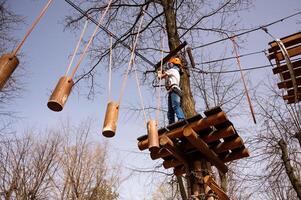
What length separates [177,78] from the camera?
17.4 feet

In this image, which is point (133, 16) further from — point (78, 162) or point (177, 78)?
point (78, 162)

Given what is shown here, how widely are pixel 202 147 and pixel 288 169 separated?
28.4 ft

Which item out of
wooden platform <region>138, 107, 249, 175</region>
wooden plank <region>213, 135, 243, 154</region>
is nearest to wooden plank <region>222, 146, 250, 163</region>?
wooden platform <region>138, 107, 249, 175</region>

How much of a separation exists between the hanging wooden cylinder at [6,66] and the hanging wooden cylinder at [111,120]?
3.11ft

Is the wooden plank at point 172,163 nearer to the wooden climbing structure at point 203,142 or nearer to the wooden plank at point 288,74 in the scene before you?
the wooden climbing structure at point 203,142

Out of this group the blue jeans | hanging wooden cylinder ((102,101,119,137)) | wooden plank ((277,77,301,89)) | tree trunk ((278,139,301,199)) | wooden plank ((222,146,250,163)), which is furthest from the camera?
tree trunk ((278,139,301,199))

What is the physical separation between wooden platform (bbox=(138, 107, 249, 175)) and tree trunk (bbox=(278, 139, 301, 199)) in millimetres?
7534

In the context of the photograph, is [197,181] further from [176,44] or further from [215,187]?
[176,44]

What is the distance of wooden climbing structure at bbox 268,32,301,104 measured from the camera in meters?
4.93

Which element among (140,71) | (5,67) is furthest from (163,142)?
(140,71)

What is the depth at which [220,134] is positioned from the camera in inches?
162

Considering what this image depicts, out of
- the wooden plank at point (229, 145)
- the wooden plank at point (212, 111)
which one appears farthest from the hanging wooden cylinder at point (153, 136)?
the wooden plank at point (229, 145)

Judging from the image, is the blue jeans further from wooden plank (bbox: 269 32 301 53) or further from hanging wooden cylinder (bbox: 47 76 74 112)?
hanging wooden cylinder (bbox: 47 76 74 112)

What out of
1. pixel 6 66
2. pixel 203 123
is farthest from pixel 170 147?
pixel 6 66
